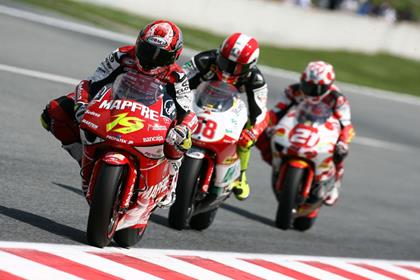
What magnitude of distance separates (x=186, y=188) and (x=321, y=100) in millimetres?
3152

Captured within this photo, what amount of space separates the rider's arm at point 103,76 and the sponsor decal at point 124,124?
0.57 m

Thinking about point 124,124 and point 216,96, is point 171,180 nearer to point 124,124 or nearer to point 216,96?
point 124,124

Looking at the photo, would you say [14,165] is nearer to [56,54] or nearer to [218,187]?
[218,187]

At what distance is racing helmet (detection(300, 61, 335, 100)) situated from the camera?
37.5 ft

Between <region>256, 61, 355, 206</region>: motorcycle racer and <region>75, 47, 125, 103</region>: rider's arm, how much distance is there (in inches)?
157

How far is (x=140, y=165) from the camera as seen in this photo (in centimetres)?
738

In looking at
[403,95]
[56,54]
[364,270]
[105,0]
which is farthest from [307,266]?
[403,95]

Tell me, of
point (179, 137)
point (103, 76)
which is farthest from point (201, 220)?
point (179, 137)

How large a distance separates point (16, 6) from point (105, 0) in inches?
131

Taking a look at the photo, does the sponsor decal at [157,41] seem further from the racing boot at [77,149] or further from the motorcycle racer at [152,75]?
the racing boot at [77,149]

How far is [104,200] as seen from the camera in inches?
276

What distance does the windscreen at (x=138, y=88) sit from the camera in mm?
7379

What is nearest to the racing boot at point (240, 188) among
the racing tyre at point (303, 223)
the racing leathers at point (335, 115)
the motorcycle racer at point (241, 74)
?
the motorcycle racer at point (241, 74)

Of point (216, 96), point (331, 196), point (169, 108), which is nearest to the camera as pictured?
point (169, 108)
